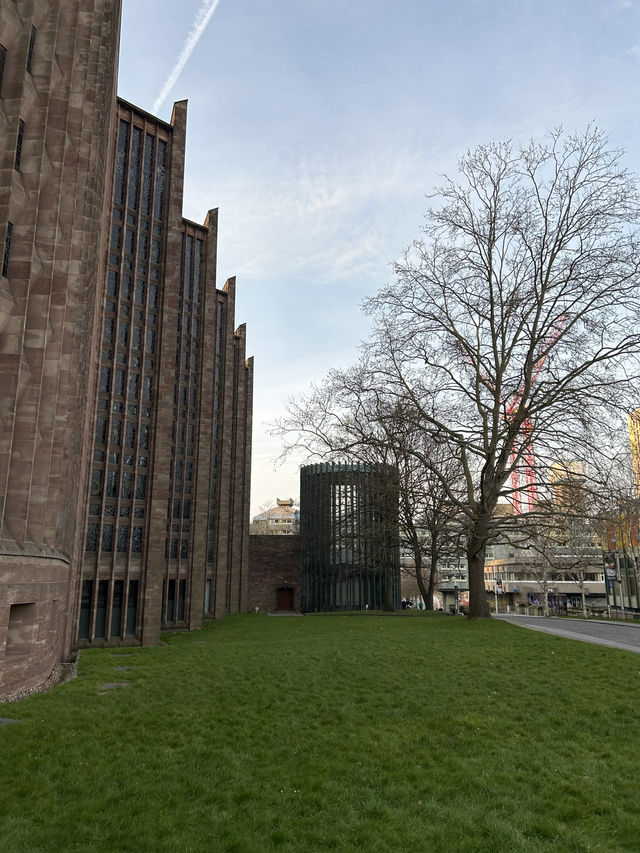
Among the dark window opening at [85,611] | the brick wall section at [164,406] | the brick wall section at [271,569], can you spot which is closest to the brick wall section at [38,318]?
the dark window opening at [85,611]

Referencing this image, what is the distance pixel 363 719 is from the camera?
9727mm

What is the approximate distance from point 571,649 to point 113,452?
75.8 ft

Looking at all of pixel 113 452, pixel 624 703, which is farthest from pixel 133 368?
pixel 624 703

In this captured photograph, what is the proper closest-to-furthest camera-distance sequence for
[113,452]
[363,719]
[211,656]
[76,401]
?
[363,719], [211,656], [76,401], [113,452]

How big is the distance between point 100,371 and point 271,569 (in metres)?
31.1

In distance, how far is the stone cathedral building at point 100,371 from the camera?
13977 mm

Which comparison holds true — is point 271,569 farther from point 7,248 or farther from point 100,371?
point 7,248

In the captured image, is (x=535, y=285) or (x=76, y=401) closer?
(x=76, y=401)

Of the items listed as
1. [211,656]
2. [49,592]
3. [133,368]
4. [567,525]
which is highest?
[133,368]

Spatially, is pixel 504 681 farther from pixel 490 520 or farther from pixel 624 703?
pixel 490 520

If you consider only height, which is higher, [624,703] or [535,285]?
[535,285]

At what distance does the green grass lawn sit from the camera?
573 centimetres

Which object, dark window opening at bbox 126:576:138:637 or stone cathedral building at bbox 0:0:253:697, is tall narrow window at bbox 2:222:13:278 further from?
dark window opening at bbox 126:576:138:637

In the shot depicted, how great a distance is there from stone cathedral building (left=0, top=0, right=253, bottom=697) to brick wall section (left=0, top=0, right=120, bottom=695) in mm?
49
